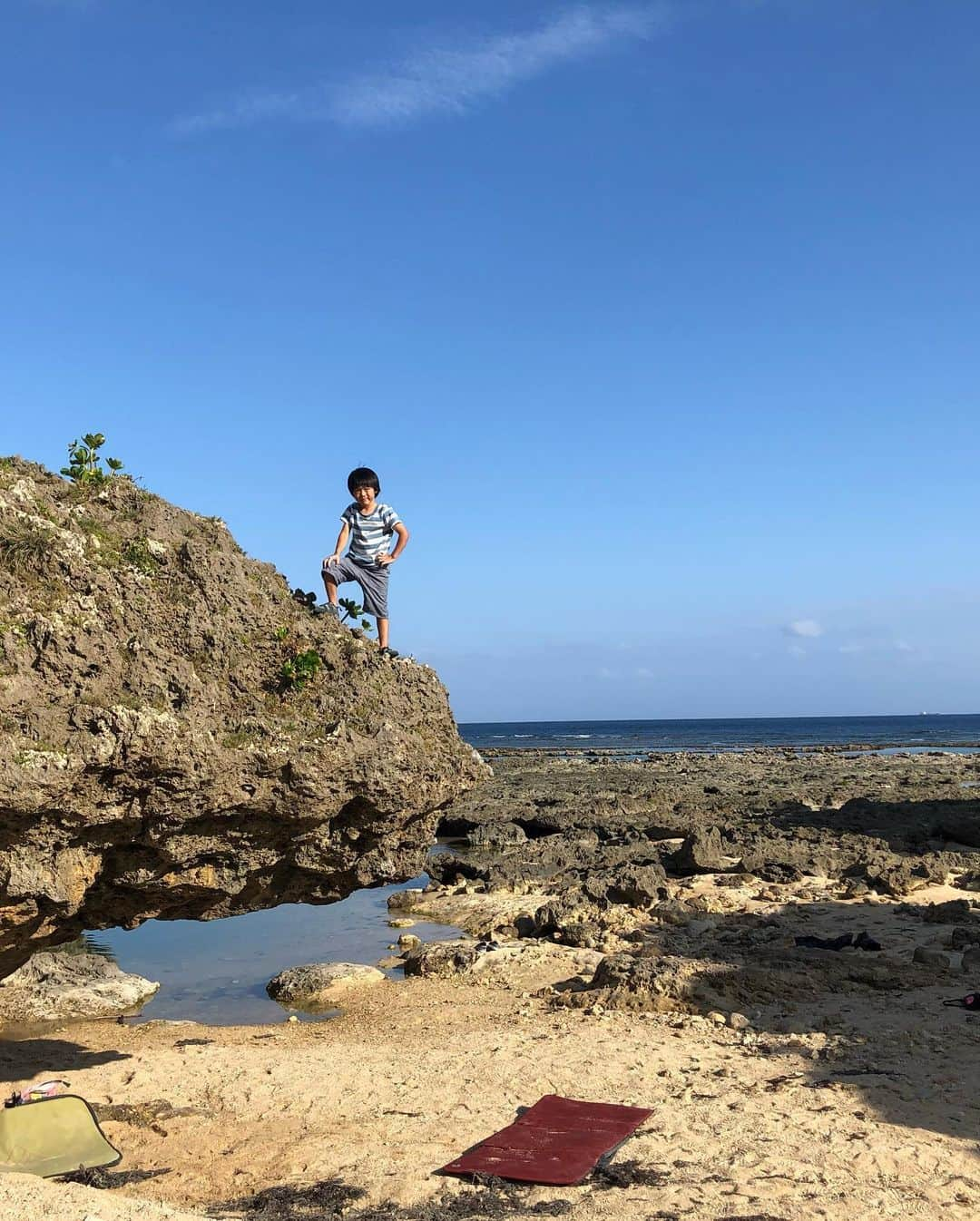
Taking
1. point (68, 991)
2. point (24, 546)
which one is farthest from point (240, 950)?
point (24, 546)

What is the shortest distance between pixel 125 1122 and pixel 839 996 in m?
7.16

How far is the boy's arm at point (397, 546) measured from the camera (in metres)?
8.37

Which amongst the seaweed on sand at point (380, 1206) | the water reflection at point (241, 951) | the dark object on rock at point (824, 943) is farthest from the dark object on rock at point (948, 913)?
the seaweed on sand at point (380, 1206)

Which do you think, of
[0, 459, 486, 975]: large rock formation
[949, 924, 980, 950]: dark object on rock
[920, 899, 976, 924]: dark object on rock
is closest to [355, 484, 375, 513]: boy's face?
[0, 459, 486, 975]: large rock formation

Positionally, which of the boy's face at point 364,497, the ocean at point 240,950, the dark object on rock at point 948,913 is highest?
the boy's face at point 364,497

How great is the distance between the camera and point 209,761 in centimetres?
665

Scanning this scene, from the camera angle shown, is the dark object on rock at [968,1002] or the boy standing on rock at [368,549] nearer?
the boy standing on rock at [368,549]

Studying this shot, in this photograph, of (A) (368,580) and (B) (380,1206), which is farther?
(A) (368,580)

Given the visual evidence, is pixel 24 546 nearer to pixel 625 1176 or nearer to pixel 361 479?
pixel 361 479

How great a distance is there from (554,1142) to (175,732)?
3.97m

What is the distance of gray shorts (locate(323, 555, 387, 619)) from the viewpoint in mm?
8312

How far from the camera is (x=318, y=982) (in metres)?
12.9

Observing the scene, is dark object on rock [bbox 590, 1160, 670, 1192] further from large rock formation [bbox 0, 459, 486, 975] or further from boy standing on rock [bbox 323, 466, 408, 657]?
boy standing on rock [bbox 323, 466, 408, 657]

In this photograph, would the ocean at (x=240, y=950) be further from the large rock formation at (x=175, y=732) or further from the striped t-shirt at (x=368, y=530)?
the striped t-shirt at (x=368, y=530)
